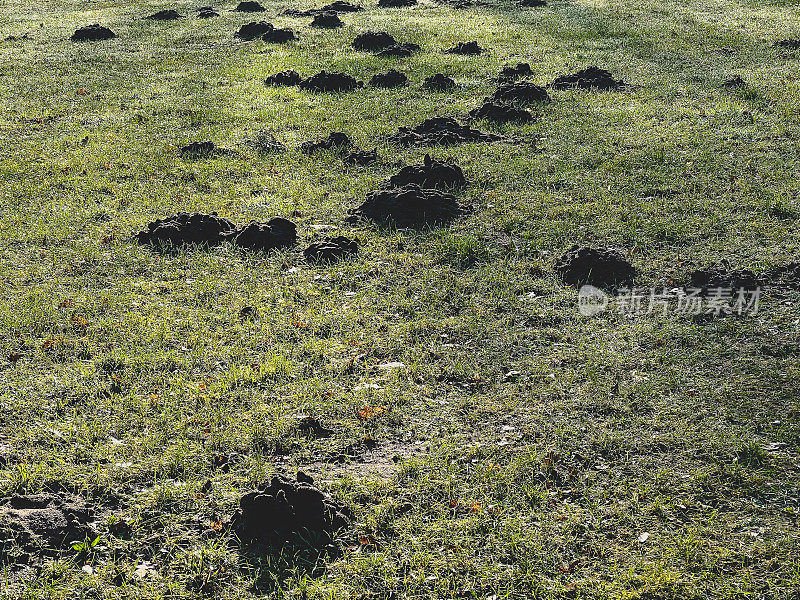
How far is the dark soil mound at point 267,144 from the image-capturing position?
39.1 ft

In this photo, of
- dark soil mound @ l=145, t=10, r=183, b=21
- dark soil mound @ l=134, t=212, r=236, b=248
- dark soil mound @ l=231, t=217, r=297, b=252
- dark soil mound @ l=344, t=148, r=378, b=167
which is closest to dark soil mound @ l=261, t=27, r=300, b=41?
dark soil mound @ l=145, t=10, r=183, b=21

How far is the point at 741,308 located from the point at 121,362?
5.78 m

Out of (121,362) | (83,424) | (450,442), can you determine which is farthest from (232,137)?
(450,442)

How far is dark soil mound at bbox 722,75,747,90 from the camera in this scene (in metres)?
13.8

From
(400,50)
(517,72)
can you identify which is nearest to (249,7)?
(400,50)

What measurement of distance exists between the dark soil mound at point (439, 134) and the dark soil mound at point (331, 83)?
322 cm

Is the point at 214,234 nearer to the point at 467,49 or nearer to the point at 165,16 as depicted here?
the point at 467,49

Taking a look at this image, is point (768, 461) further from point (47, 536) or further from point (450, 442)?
point (47, 536)

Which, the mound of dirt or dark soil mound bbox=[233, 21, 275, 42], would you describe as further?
dark soil mound bbox=[233, 21, 275, 42]

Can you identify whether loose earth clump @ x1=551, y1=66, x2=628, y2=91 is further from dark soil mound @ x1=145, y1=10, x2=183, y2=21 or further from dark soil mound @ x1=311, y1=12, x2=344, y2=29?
dark soil mound @ x1=145, y1=10, x2=183, y2=21

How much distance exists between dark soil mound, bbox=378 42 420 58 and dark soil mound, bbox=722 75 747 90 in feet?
23.3

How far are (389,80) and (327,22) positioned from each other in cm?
712

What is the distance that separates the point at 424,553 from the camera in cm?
465

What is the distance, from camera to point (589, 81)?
14.5 metres
